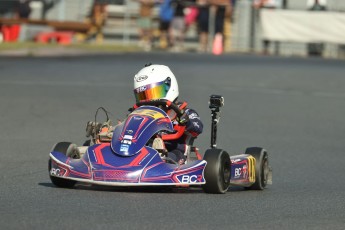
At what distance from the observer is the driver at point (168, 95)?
9023mm

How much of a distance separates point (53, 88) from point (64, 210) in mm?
11796

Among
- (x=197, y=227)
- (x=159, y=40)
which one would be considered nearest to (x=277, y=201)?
(x=197, y=227)

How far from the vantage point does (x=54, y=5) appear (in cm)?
3409

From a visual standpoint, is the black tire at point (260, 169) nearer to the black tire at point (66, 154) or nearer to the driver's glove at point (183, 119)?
the driver's glove at point (183, 119)

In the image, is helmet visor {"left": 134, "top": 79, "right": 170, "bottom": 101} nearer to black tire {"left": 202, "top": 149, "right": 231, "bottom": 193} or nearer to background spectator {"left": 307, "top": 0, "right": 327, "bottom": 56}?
black tire {"left": 202, "top": 149, "right": 231, "bottom": 193}

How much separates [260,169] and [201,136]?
5.11m

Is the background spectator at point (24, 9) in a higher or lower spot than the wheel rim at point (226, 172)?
lower

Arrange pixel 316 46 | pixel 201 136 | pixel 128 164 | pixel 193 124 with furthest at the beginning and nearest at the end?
pixel 316 46 → pixel 201 136 → pixel 193 124 → pixel 128 164

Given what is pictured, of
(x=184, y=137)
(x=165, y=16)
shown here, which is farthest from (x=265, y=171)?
(x=165, y=16)

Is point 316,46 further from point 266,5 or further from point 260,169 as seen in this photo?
point 260,169

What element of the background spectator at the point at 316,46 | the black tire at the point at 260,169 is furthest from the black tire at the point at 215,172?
the background spectator at the point at 316,46

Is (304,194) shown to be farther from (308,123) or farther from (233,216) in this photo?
(308,123)

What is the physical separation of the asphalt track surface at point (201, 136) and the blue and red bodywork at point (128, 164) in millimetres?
129

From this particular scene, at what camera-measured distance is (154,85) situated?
29.8ft
